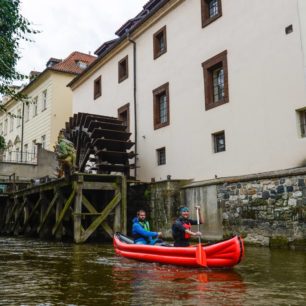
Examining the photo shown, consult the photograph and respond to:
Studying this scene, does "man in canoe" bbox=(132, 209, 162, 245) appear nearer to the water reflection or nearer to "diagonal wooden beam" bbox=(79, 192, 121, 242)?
the water reflection

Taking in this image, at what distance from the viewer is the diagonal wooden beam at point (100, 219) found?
574 inches

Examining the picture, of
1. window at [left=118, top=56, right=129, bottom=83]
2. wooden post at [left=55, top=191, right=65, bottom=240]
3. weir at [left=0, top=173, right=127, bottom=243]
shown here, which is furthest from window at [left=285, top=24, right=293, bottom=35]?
window at [left=118, top=56, right=129, bottom=83]

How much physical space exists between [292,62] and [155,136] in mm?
7477

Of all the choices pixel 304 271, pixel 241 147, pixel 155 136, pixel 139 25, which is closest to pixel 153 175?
pixel 155 136

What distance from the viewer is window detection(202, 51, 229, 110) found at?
49.2 ft

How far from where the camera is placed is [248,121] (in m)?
13.7

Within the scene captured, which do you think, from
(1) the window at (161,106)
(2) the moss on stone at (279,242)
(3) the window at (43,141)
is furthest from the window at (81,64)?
(2) the moss on stone at (279,242)

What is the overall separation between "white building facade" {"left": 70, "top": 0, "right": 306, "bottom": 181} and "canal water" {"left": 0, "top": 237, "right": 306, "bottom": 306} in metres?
4.47

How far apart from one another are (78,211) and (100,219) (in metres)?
0.92

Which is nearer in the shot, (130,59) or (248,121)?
(248,121)

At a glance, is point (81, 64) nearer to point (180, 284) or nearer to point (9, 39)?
point (9, 39)

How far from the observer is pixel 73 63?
3225 centimetres

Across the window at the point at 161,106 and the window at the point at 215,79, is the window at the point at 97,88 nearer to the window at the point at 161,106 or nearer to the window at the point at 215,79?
the window at the point at 161,106

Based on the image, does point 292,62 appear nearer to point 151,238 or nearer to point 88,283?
point 151,238
